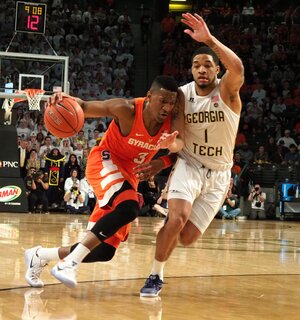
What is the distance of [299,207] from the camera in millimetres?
17953

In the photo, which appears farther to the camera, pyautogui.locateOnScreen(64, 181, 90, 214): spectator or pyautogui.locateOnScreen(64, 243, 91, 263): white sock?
pyautogui.locateOnScreen(64, 181, 90, 214): spectator

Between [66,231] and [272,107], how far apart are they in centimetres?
1160

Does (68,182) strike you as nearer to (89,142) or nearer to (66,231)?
(89,142)

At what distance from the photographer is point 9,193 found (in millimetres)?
15555

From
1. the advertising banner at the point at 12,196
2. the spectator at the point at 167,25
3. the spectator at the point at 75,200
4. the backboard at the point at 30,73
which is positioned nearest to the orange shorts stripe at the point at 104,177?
the backboard at the point at 30,73

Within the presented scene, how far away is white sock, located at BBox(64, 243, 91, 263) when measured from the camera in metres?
4.81

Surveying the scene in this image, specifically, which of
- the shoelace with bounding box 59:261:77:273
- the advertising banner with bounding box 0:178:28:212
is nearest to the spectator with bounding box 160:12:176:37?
the advertising banner with bounding box 0:178:28:212

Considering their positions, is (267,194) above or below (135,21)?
below

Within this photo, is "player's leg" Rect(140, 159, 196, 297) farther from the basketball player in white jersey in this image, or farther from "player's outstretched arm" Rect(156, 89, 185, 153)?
"player's outstretched arm" Rect(156, 89, 185, 153)

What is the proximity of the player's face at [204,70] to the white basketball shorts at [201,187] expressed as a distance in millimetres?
639

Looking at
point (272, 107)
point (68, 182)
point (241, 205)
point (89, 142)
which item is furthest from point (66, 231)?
point (272, 107)

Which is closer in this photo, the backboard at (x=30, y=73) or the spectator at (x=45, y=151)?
the backboard at (x=30, y=73)

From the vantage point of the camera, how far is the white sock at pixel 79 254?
15.8 ft

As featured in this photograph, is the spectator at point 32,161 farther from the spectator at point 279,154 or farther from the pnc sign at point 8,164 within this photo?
the spectator at point 279,154
